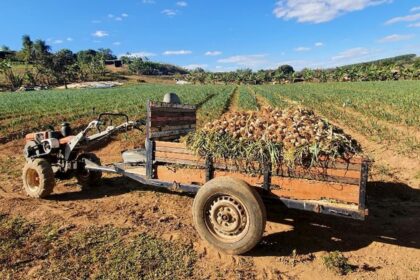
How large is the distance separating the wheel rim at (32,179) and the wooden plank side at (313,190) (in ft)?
16.7

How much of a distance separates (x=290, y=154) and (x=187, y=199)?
10.0ft

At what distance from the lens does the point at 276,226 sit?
18.9 ft

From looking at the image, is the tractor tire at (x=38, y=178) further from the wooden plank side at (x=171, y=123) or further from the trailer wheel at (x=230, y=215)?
the trailer wheel at (x=230, y=215)

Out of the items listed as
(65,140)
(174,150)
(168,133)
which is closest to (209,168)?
(174,150)

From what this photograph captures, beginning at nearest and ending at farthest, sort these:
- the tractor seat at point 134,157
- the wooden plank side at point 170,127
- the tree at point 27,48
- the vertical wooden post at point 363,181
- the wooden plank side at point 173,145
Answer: the vertical wooden post at point 363,181, the wooden plank side at point 173,145, the wooden plank side at point 170,127, the tractor seat at point 134,157, the tree at point 27,48

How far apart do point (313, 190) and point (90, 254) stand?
9.80ft

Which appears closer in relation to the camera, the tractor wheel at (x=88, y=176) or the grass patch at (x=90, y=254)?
the grass patch at (x=90, y=254)

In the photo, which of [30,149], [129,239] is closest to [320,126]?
[129,239]

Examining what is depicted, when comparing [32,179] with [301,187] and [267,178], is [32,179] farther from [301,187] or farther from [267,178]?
[301,187]

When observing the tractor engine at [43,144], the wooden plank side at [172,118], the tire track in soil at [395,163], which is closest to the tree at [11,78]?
the tractor engine at [43,144]

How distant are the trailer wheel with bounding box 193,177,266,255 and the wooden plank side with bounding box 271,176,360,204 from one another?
0.34 metres

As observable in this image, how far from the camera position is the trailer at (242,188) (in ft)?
14.0

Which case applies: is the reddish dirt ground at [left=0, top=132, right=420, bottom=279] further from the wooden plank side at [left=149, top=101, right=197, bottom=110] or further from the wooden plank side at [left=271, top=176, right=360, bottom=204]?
the wooden plank side at [left=149, top=101, right=197, bottom=110]

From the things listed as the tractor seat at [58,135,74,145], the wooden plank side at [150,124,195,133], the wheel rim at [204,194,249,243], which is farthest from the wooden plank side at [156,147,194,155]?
the tractor seat at [58,135,74,145]
